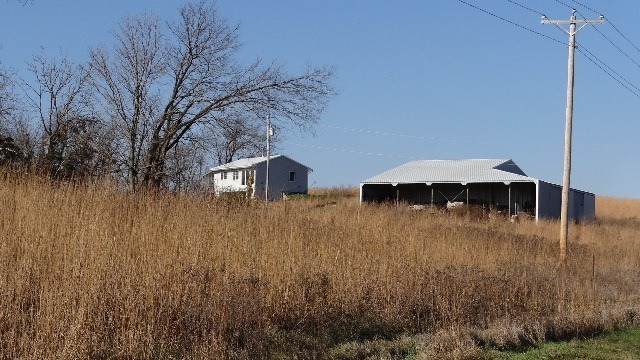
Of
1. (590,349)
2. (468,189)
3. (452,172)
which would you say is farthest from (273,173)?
(590,349)

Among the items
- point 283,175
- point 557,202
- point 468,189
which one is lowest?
point 557,202

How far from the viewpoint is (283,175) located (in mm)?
60906

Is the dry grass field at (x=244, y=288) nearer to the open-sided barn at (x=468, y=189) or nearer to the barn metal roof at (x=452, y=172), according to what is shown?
the barn metal roof at (x=452, y=172)

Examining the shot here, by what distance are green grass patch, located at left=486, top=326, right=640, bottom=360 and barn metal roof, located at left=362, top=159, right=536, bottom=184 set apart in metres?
27.3

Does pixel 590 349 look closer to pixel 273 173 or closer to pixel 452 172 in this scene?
pixel 452 172

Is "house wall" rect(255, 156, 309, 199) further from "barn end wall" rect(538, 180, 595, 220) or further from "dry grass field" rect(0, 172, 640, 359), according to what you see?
"dry grass field" rect(0, 172, 640, 359)

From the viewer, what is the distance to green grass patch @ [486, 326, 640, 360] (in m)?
8.21

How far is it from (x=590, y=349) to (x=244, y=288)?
4.35 meters

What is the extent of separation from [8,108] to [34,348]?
23.0 m

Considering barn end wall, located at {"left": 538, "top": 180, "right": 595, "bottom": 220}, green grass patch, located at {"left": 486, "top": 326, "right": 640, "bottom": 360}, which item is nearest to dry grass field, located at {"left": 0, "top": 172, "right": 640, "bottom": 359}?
green grass patch, located at {"left": 486, "top": 326, "right": 640, "bottom": 360}

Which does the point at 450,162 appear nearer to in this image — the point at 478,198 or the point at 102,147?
the point at 478,198

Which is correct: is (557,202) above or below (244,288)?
above

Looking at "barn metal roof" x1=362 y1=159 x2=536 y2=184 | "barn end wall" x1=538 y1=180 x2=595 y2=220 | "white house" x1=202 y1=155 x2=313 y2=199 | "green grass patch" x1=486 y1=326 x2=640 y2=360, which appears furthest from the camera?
"white house" x1=202 y1=155 x2=313 y2=199

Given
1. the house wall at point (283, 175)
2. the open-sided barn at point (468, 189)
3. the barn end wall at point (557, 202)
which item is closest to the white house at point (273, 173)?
the house wall at point (283, 175)
